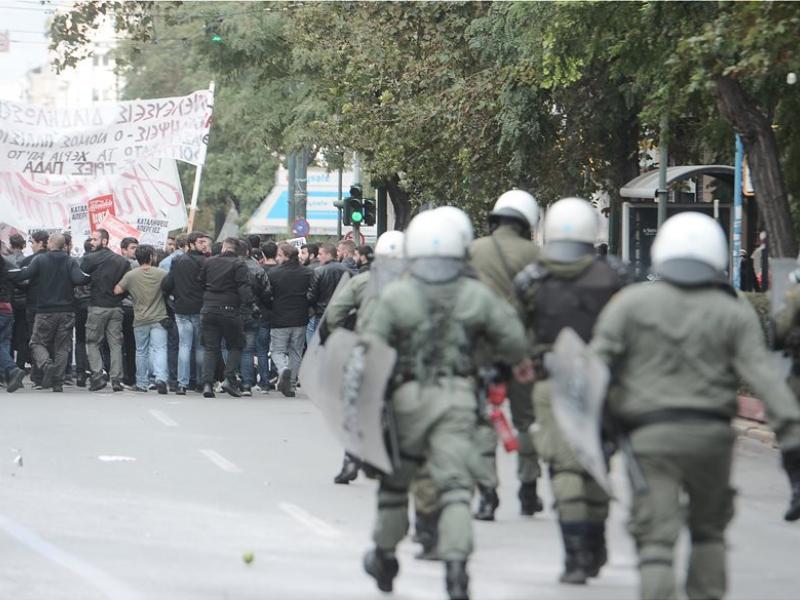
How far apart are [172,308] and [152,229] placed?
168 inches

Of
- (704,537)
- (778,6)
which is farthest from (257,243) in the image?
(704,537)

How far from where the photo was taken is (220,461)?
555 inches

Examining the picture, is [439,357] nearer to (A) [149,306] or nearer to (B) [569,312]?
(B) [569,312]

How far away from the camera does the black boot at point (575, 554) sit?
8414 millimetres

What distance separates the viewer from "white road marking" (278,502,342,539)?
10.4 meters

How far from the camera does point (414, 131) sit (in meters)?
27.9

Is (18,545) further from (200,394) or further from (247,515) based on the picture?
(200,394)

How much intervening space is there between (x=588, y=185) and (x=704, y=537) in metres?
21.8

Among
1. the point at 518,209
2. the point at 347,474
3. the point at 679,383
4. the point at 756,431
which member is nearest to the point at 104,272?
the point at 756,431

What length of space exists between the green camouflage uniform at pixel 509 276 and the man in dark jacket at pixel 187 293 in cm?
1035

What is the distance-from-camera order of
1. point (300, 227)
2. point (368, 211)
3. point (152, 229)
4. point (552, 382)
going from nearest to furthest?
1. point (552, 382)
2. point (152, 229)
3. point (368, 211)
4. point (300, 227)

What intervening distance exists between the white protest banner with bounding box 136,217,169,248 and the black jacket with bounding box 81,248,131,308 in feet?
13.1

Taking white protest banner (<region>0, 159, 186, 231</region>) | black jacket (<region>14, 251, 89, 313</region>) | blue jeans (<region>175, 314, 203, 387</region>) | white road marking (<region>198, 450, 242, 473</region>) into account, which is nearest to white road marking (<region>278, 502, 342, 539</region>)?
white road marking (<region>198, 450, 242, 473</region>)

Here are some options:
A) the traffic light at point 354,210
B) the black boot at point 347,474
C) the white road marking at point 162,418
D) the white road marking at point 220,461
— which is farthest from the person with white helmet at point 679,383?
the traffic light at point 354,210
